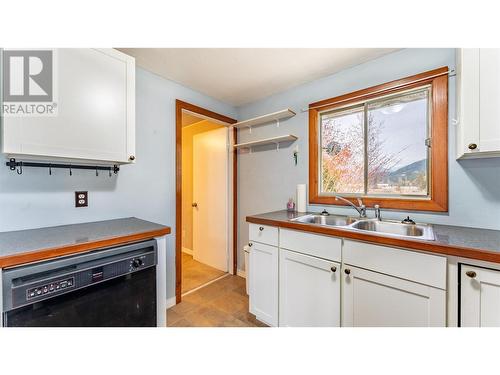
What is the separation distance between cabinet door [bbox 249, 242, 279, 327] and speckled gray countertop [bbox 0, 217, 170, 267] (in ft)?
2.62

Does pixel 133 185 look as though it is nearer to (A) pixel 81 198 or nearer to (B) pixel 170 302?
(A) pixel 81 198

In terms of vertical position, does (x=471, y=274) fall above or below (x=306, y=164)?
below

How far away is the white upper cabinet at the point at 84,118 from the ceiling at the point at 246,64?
1.35ft

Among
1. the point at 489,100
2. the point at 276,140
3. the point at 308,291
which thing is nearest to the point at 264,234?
the point at 308,291

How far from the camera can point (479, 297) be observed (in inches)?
35.7

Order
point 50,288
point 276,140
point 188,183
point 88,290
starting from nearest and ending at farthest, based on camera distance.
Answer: point 50,288, point 88,290, point 276,140, point 188,183

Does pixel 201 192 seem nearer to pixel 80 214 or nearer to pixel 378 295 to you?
pixel 80 214

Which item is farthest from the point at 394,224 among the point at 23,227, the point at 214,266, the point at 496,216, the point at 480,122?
the point at 23,227

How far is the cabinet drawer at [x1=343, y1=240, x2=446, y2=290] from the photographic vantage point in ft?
3.24

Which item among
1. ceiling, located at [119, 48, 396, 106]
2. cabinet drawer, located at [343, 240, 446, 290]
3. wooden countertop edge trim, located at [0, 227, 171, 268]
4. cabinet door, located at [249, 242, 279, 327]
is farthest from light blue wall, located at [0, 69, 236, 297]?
cabinet drawer, located at [343, 240, 446, 290]

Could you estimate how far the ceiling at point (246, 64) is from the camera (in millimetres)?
1596

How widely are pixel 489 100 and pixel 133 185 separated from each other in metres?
2.47

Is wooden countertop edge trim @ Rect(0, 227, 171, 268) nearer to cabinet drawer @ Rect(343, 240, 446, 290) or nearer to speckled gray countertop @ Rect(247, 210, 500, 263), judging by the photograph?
speckled gray countertop @ Rect(247, 210, 500, 263)
